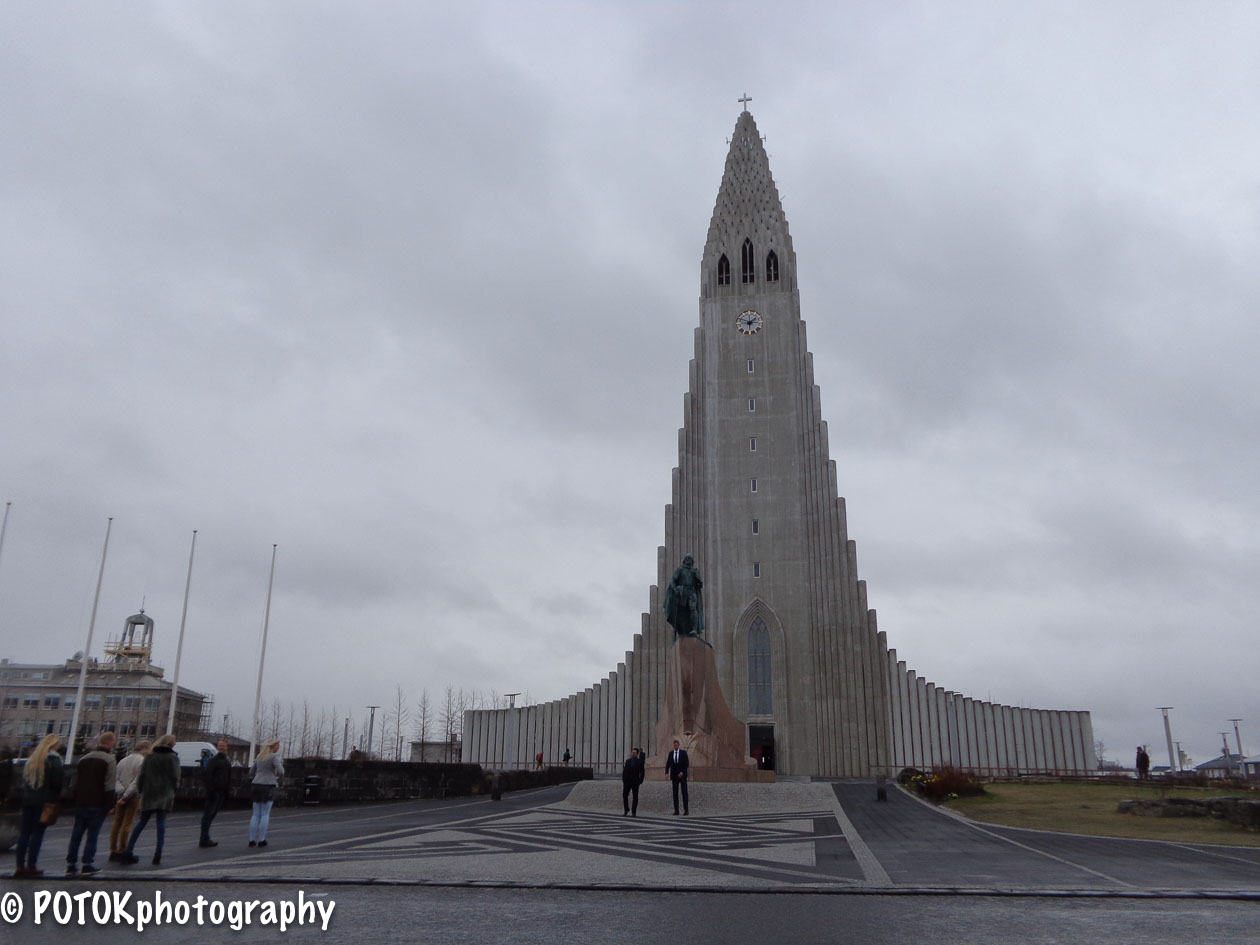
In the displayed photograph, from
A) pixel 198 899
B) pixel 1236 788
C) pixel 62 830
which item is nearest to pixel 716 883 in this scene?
pixel 198 899

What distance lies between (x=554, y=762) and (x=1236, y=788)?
111ft

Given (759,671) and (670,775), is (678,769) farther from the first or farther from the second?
(759,671)

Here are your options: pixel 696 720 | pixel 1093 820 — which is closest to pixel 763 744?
pixel 696 720

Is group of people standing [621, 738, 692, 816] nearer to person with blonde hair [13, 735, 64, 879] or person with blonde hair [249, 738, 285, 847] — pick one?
person with blonde hair [249, 738, 285, 847]

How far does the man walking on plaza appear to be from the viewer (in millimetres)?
9023

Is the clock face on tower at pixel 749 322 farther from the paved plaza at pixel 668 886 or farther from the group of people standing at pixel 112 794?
the group of people standing at pixel 112 794

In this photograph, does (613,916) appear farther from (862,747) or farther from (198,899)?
(862,747)

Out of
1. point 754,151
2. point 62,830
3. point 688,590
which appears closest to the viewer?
point 62,830

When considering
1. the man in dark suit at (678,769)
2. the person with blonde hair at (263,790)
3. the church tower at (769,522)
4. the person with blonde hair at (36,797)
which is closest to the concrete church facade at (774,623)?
the church tower at (769,522)

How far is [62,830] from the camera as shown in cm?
1496

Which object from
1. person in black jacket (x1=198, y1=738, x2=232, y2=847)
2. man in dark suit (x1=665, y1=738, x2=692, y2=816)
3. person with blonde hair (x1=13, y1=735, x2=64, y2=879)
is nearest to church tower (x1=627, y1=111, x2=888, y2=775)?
man in dark suit (x1=665, y1=738, x2=692, y2=816)

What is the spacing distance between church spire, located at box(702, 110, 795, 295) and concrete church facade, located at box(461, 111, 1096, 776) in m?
0.73

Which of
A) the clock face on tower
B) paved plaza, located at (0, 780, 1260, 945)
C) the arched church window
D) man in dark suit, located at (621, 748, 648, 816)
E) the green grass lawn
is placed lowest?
the green grass lawn

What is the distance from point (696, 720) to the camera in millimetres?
23906
